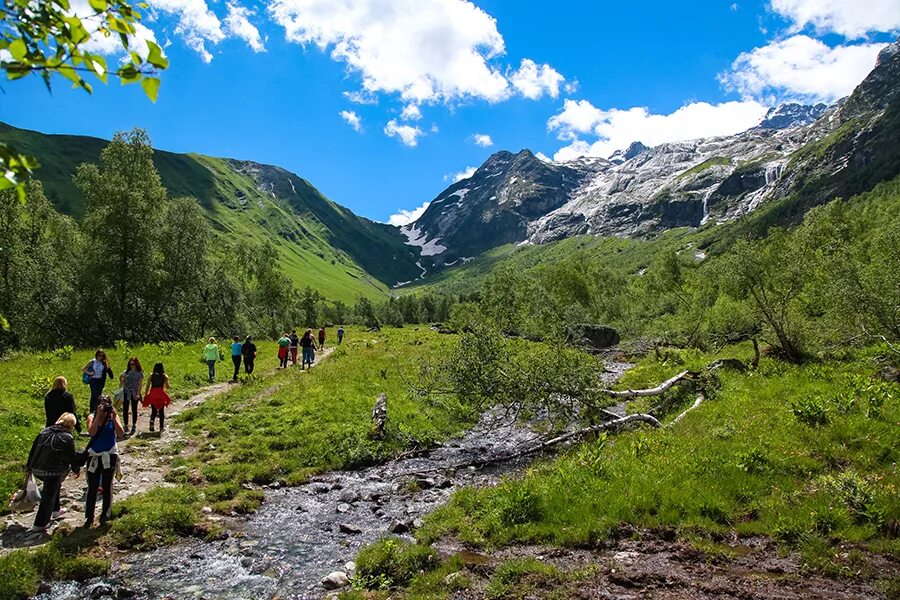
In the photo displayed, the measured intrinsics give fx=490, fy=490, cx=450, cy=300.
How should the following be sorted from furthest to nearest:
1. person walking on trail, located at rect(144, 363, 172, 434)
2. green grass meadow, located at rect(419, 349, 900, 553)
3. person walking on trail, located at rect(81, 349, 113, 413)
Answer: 1. person walking on trail, located at rect(144, 363, 172, 434)
2. person walking on trail, located at rect(81, 349, 113, 413)
3. green grass meadow, located at rect(419, 349, 900, 553)

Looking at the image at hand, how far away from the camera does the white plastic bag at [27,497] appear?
1244 centimetres

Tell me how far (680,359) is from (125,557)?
1456 inches

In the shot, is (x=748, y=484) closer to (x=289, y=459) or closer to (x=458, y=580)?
(x=458, y=580)

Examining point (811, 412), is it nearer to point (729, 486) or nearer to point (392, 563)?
point (729, 486)

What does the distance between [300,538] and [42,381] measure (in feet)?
61.7

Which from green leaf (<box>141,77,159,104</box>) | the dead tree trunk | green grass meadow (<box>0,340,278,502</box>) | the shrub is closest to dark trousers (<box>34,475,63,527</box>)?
green grass meadow (<box>0,340,278,502</box>)

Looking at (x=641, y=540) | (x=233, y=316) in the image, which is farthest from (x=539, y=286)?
(x=641, y=540)

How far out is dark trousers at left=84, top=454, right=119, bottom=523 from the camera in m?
12.7

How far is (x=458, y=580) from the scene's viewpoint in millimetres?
10594

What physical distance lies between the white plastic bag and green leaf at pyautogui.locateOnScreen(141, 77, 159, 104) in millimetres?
13387

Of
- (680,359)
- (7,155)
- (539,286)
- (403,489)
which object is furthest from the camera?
(539,286)

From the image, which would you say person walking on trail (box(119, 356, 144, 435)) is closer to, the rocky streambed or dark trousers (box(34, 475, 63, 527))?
the rocky streambed

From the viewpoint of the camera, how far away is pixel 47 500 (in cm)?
1234

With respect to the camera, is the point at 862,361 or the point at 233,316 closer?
the point at 862,361
